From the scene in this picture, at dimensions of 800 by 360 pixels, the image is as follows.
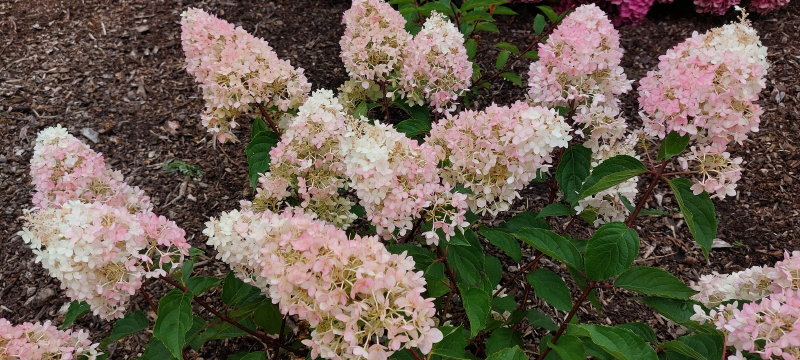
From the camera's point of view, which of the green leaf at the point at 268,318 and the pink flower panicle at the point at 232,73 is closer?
the green leaf at the point at 268,318

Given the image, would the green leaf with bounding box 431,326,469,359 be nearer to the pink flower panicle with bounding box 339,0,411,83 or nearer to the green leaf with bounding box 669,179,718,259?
the green leaf with bounding box 669,179,718,259

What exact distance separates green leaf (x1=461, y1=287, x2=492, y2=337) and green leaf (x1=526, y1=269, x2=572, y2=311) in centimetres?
27

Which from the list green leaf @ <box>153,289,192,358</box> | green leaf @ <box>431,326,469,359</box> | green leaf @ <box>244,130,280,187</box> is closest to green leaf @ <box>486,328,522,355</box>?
green leaf @ <box>431,326,469,359</box>

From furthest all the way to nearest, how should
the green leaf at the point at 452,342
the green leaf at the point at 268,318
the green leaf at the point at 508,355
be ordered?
the green leaf at the point at 268,318
the green leaf at the point at 452,342
the green leaf at the point at 508,355

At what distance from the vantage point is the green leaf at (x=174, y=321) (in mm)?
1571

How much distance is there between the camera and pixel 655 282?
1679 mm

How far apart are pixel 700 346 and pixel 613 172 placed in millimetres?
539

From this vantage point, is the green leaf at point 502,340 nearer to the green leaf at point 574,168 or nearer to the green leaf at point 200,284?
the green leaf at point 574,168

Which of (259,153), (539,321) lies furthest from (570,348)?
(259,153)

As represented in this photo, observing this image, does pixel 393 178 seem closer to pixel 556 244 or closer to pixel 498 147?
pixel 498 147

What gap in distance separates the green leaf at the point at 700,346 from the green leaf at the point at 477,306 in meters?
0.47

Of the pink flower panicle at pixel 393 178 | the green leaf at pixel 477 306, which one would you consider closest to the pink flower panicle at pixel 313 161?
the pink flower panicle at pixel 393 178

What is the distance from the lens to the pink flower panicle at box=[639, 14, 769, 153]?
1.59 metres

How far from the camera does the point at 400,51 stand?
8.38 ft
